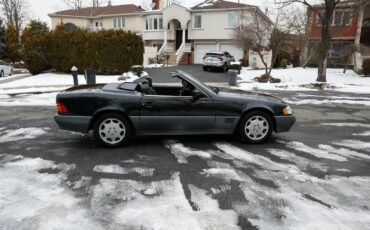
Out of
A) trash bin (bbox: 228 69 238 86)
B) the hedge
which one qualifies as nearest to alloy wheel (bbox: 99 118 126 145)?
trash bin (bbox: 228 69 238 86)

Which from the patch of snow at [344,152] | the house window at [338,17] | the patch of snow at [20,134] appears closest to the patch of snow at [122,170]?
the patch of snow at [20,134]

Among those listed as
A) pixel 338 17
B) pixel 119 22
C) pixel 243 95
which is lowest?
pixel 243 95

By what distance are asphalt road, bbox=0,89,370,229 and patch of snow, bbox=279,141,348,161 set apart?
0.06 feet

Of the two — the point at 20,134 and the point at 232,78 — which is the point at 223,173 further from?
the point at 232,78

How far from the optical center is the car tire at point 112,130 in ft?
18.4

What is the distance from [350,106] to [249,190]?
857 centimetres

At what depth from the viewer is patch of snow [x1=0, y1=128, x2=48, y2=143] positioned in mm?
6473

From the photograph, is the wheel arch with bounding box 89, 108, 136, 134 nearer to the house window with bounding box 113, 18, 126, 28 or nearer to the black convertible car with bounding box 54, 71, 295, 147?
the black convertible car with bounding box 54, 71, 295, 147

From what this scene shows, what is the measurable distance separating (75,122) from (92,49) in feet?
59.1

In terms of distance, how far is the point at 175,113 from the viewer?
5680mm

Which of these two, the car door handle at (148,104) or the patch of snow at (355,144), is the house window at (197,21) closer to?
the patch of snow at (355,144)

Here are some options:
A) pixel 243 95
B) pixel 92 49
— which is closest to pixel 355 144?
pixel 243 95

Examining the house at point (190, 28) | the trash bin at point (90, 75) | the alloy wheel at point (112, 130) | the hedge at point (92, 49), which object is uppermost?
the house at point (190, 28)

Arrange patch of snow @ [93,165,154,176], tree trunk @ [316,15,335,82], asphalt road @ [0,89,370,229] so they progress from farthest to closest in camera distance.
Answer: tree trunk @ [316,15,335,82] → patch of snow @ [93,165,154,176] → asphalt road @ [0,89,370,229]
